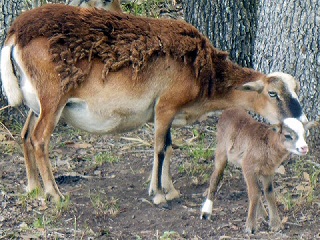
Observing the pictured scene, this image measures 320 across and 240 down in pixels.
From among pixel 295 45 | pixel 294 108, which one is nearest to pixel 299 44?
pixel 295 45

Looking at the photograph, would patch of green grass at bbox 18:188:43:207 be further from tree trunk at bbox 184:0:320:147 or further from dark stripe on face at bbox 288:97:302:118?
tree trunk at bbox 184:0:320:147

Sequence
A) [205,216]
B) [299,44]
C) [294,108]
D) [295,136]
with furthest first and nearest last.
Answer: [299,44] < [294,108] < [205,216] < [295,136]

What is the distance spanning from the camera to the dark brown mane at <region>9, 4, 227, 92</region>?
7.75 metres

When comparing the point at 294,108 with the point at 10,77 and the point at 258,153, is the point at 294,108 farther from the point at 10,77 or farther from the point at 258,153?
the point at 10,77

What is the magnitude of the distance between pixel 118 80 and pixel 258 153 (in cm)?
160

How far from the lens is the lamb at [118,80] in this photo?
25.4 ft

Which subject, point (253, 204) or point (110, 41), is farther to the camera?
point (110, 41)

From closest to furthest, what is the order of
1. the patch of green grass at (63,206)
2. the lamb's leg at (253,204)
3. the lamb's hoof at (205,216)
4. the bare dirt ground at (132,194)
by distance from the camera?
the lamb's leg at (253,204), the bare dirt ground at (132,194), the lamb's hoof at (205,216), the patch of green grass at (63,206)

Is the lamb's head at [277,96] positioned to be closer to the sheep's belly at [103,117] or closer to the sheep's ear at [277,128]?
the sheep's ear at [277,128]

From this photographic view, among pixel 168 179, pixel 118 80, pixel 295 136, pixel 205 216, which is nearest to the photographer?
pixel 295 136

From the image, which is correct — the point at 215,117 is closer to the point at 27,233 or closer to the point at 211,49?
the point at 211,49

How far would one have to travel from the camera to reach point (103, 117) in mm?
7984

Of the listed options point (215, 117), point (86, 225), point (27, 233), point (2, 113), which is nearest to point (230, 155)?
point (86, 225)

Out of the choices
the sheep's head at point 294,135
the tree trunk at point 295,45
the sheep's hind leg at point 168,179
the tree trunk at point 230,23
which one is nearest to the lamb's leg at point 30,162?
the sheep's hind leg at point 168,179
